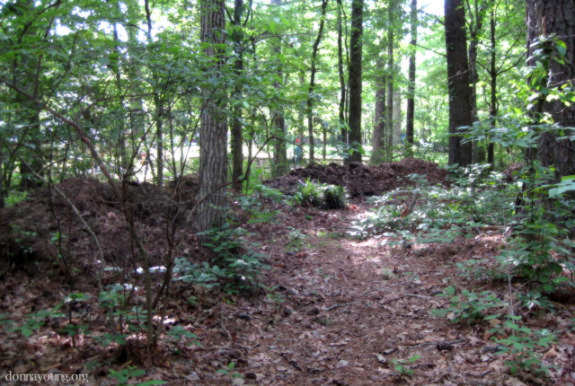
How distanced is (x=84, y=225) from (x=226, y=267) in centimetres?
168

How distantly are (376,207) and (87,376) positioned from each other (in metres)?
7.54

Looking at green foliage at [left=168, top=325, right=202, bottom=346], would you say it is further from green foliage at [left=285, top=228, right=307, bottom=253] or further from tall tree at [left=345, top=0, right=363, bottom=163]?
tall tree at [left=345, top=0, right=363, bottom=163]

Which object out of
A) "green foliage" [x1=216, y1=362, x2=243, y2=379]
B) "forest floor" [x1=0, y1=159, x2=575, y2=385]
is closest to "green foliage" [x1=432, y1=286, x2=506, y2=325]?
"forest floor" [x1=0, y1=159, x2=575, y2=385]

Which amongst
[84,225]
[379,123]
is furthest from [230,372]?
[379,123]

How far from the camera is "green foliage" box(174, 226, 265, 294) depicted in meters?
4.32

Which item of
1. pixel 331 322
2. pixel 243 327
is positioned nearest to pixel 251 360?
pixel 243 327

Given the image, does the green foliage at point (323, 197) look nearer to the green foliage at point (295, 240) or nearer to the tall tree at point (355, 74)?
the green foliage at point (295, 240)

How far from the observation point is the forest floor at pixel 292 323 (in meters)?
2.73

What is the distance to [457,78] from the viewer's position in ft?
29.4

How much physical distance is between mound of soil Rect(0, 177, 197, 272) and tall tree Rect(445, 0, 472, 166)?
6796 millimetres

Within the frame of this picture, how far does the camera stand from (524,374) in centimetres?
258

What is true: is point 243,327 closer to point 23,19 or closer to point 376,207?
point 23,19

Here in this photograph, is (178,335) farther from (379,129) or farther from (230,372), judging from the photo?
(379,129)

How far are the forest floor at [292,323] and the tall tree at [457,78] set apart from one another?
4.11 meters
